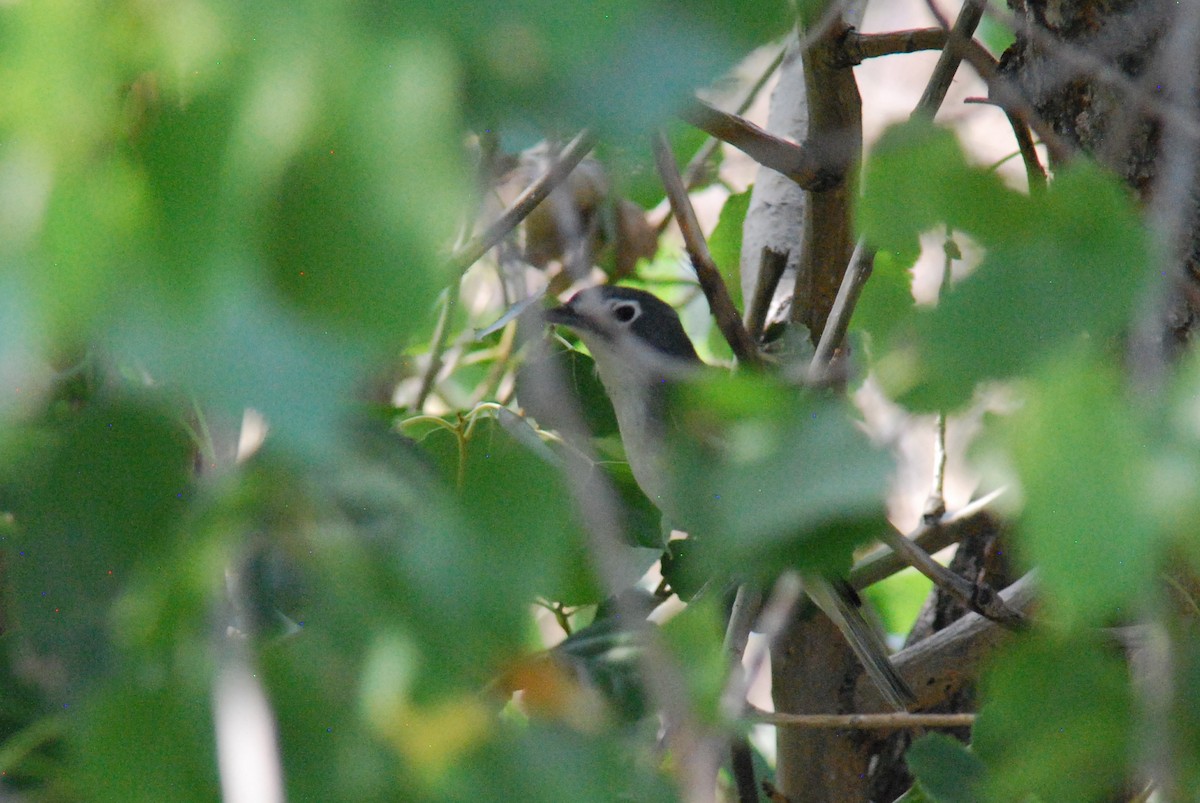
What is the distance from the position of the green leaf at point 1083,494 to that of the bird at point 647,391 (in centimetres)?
136

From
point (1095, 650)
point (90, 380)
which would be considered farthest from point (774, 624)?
point (90, 380)

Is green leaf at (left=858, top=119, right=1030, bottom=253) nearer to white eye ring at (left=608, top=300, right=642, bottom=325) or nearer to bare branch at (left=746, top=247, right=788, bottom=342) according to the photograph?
bare branch at (left=746, top=247, right=788, bottom=342)

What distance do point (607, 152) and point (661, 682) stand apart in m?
0.26

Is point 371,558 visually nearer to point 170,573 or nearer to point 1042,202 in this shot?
point 170,573

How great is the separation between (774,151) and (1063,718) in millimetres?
1490

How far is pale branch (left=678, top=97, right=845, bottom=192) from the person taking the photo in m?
1.84

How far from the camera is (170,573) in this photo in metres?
0.51

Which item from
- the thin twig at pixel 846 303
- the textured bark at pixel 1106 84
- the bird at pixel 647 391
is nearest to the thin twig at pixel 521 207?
the bird at pixel 647 391

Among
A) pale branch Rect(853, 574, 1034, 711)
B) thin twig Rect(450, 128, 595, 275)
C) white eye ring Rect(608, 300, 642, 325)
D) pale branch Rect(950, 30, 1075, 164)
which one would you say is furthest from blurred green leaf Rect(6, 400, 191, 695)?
white eye ring Rect(608, 300, 642, 325)

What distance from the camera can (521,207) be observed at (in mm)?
1540

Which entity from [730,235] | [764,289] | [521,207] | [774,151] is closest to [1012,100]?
[521,207]

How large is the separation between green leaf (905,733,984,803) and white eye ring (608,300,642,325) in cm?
181

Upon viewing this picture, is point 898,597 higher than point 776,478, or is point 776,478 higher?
point 776,478

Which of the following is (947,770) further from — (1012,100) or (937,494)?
(937,494)
